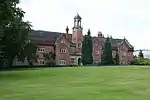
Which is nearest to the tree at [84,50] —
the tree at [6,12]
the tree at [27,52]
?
the tree at [27,52]

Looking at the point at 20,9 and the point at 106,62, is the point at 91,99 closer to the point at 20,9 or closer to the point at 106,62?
the point at 20,9

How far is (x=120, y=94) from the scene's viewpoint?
2192 centimetres

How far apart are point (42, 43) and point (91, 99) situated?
70.3 metres

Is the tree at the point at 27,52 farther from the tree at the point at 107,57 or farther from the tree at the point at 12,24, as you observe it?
the tree at the point at 107,57

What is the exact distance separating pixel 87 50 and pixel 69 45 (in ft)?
17.6

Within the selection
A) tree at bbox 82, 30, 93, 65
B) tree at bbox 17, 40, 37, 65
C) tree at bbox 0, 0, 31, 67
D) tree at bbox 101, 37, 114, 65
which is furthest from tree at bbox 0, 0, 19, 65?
tree at bbox 101, 37, 114, 65

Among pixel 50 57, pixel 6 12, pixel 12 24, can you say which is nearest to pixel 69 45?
pixel 50 57

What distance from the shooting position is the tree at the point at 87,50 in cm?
9388

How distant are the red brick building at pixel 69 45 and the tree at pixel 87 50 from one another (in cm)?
348

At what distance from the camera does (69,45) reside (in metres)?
96.4

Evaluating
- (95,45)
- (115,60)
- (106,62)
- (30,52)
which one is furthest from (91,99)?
(95,45)

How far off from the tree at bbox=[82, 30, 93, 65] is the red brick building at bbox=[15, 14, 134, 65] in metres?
3.48

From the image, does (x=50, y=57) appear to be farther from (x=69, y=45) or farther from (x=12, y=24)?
(x=12, y=24)

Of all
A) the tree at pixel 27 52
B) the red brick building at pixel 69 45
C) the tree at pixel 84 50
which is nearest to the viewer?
the tree at pixel 27 52
